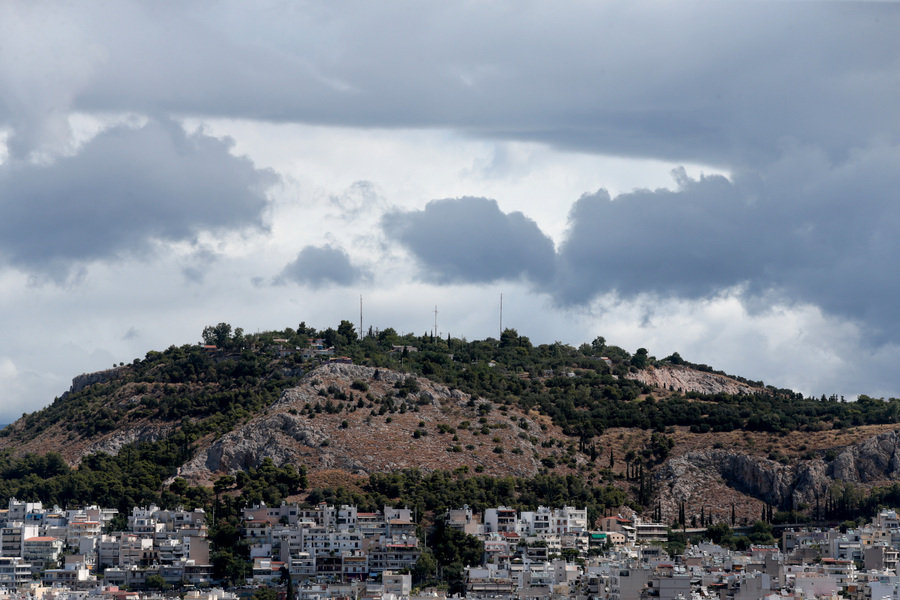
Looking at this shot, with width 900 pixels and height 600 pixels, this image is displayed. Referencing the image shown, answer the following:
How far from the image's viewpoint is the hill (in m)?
102

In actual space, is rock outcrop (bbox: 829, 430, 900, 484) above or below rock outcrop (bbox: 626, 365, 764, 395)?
below

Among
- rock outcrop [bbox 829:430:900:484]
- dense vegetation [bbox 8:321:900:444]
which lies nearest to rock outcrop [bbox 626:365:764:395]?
dense vegetation [bbox 8:321:900:444]

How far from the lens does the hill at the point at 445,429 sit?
334 feet

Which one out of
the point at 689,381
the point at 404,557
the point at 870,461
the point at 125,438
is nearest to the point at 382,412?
the point at 125,438

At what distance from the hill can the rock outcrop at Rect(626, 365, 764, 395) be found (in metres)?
2.57

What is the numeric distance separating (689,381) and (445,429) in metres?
35.3

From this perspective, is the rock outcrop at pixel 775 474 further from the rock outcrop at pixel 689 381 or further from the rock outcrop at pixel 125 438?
the rock outcrop at pixel 125 438

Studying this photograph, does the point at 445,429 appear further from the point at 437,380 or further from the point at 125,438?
the point at 125,438

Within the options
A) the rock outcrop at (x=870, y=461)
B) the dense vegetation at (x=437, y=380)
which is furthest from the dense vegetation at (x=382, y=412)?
the rock outcrop at (x=870, y=461)

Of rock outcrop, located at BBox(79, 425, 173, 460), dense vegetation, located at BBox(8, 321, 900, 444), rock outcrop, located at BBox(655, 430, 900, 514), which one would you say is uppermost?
dense vegetation, located at BBox(8, 321, 900, 444)

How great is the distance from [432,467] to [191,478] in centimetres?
1520

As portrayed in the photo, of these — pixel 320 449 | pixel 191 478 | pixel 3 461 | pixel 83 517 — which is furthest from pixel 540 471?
pixel 3 461

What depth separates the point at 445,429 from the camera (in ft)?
355

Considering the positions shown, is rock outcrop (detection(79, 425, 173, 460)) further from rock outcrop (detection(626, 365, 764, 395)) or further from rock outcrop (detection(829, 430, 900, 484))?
rock outcrop (detection(829, 430, 900, 484))
